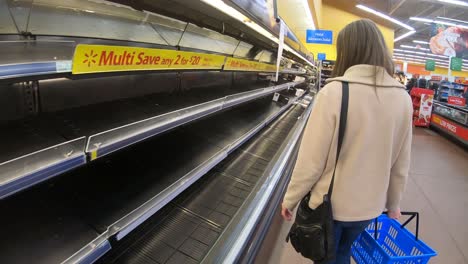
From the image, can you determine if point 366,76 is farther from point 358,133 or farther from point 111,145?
point 111,145

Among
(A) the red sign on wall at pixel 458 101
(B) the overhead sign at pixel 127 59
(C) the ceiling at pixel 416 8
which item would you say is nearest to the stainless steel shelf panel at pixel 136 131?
(B) the overhead sign at pixel 127 59

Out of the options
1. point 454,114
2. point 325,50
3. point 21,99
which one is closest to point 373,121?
point 21,99

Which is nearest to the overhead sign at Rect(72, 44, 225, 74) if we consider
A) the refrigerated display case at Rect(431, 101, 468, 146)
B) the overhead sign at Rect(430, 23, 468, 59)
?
the refrigerated display case at Rect(431, 101, 468, 146)

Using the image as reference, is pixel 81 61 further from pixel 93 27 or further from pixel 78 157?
pixel 93 27

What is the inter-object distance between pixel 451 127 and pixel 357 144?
7.20 meters

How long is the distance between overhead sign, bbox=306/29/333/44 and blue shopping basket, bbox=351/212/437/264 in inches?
335

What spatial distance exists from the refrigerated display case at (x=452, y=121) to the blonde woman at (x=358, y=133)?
20.6ft

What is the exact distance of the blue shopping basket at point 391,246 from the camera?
59.1 inches

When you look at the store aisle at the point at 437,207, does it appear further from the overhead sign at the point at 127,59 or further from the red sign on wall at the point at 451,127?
the overhead sign at the point at 127,59

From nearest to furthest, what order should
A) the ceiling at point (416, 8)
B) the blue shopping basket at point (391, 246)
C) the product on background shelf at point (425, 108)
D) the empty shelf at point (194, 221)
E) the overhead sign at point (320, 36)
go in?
the empty shelf at point (194, 221) → the blue shopping basket at point (391, 246) → the product on background shelf at point (425, 108) → the overhead sign at point (320, 36) → the ceiling at point (416, 8)

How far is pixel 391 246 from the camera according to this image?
1806mm

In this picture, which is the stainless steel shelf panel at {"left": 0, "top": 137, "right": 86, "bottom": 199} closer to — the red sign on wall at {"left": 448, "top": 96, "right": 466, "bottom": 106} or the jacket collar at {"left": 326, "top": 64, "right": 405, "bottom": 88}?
the jacket collar at {"left": 326, "top": 64, "right": 405, "bottom": 88}

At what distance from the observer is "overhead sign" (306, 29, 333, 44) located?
928 cm

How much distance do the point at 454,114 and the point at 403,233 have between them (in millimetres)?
6836
